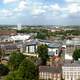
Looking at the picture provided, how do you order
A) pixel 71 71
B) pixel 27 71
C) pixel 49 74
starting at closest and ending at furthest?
pixel 27 71 < pixel 49 74 < pixel 71 71

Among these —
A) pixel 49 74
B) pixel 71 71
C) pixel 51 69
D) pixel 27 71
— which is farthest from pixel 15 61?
pixel 27 71

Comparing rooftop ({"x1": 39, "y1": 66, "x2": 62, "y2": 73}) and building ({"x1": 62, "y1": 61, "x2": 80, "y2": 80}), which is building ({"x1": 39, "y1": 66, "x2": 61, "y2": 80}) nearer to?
rooftop ({"x1": 39, "y1": 66, "x2": 62, "y2": 73})

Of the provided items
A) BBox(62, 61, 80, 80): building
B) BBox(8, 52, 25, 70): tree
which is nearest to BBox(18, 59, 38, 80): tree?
BBox(62, 61, 80, 80): building

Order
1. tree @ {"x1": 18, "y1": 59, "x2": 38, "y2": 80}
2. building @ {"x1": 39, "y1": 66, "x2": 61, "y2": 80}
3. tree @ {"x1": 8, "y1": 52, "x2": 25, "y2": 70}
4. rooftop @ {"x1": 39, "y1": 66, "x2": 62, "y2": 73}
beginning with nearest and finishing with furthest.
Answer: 1. tree @ {"x1": 18, "y1": 59, "x2": 38, "y2": 80}
2. building @ {"x1": 39, "y1": 66, "x2": 61, "y2": 80}
3. rooftop @ {"x1": 39, "y1": 66, "x2": 62, "y2": 73}
4. tree @ {"x1": 8, "y1": 52, "x2": 25, "y2": 70}

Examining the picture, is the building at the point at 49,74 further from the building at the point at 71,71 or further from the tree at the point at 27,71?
the tree at the point at 27,71

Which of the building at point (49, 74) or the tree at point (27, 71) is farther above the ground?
the tree at point (27, 71)

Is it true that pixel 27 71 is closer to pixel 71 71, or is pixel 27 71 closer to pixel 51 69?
pixel 51 69

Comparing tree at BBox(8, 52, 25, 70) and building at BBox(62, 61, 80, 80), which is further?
tree at BBox(8, 52, 25, 70)

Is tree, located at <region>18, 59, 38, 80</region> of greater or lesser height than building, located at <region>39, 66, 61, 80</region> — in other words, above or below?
above

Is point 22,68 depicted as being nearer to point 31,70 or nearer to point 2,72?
point 31,70

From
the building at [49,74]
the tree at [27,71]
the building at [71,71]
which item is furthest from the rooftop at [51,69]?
the tree at [27,71]

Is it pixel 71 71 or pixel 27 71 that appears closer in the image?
pixel 27 71
